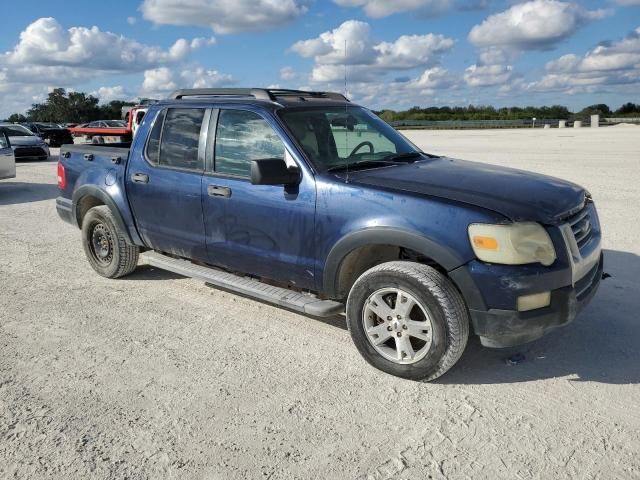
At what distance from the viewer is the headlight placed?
3.30 meters

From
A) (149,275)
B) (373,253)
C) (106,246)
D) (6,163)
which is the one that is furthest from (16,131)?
(373,253)

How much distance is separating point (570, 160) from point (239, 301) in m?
14.2

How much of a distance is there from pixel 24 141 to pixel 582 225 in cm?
2058

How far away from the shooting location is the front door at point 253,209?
162 inches

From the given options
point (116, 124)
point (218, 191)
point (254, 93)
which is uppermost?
point (254, 93)

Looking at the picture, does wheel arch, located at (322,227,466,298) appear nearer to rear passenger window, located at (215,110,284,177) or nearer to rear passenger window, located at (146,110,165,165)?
rear passenger window, located at (215,110,284,177)

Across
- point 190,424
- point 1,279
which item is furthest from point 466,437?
A: point 1,279

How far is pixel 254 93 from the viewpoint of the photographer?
4.76 metres

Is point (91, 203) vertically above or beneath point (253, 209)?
beneath

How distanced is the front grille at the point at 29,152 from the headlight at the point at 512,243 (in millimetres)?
20058

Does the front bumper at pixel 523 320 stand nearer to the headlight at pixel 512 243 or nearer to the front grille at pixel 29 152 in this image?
the headlight at pixel 512 243

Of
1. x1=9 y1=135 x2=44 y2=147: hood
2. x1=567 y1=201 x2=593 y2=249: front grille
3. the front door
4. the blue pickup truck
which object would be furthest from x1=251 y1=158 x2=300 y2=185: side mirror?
x1=9 y1=135 x2=44 y2=147: hood

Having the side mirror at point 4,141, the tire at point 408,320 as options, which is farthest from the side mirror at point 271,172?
the side mirror at point 4,141

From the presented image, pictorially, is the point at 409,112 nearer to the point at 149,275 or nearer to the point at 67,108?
the point at 67,108
